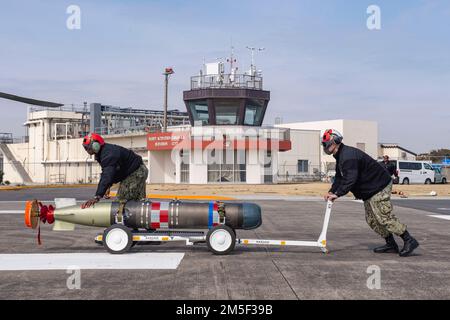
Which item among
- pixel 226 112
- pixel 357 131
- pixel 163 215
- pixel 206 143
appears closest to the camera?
pixel 163 215

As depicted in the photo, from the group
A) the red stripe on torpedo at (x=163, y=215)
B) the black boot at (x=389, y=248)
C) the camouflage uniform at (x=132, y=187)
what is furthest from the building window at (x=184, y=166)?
the black boot at (x=389, y=248)

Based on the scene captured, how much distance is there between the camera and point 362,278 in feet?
23.3

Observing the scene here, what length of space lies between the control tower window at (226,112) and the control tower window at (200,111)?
104 cm

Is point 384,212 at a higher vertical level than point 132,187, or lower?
lower

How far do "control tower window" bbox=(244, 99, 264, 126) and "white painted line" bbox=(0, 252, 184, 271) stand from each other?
3629 cm

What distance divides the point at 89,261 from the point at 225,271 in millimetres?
2399

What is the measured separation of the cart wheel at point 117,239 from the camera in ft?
29.4

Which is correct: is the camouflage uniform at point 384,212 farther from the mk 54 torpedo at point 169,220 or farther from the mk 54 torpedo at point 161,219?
the mk 54 torpedo at point 161,219

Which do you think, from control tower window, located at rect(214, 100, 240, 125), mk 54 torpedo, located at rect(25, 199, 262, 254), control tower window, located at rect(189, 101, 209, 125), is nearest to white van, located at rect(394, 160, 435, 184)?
control tower window, located at rect(214, 100, 240, 125)

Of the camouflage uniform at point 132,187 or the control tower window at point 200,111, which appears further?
the control tower window at point 200,111

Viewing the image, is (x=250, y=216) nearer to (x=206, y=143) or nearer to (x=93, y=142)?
(x=93, y=142)

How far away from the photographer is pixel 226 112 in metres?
44.6

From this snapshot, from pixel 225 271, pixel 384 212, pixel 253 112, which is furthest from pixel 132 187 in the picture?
pixel 253 112
